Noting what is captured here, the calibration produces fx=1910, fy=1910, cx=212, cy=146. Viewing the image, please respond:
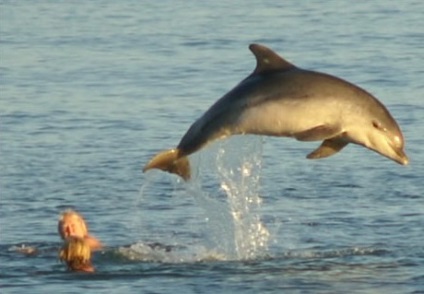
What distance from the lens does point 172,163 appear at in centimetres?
1825

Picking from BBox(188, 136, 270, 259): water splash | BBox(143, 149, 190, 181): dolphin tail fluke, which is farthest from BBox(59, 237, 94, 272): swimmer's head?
BBox(188, 136, 270, 259): water splash

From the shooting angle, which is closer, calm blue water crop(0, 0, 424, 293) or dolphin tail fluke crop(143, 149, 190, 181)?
dolphin tail fluke crop(143, 149, 190, 181)

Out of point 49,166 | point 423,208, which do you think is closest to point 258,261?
point 423,208

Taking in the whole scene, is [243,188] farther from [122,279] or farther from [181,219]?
[122,279]

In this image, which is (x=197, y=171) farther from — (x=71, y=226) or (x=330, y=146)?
(x=330, y=146)

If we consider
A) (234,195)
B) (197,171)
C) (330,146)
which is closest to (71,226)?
(197,171)

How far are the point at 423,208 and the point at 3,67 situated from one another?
12.2 m

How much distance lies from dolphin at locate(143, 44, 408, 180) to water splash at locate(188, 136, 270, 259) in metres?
2.71

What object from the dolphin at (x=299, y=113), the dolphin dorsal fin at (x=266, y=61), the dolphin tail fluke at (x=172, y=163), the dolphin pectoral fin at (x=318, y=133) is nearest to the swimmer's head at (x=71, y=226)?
the dolphin tail fluke at (x=172, y=163)

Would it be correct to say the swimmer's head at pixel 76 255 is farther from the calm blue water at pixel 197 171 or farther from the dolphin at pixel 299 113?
the dolphin at pixel 299 113

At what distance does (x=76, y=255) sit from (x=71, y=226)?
0.66 meters

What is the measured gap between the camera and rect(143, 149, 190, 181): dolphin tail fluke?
1812 centimetres

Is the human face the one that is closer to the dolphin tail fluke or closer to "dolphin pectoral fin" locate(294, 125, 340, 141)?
the dolphin tail fluke

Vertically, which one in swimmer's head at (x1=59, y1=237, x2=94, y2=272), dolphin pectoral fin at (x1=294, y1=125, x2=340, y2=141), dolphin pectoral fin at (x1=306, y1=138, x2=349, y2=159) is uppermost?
dolphin pectoral fin at (x1=294, y1=125, x2=340, y2=141)
